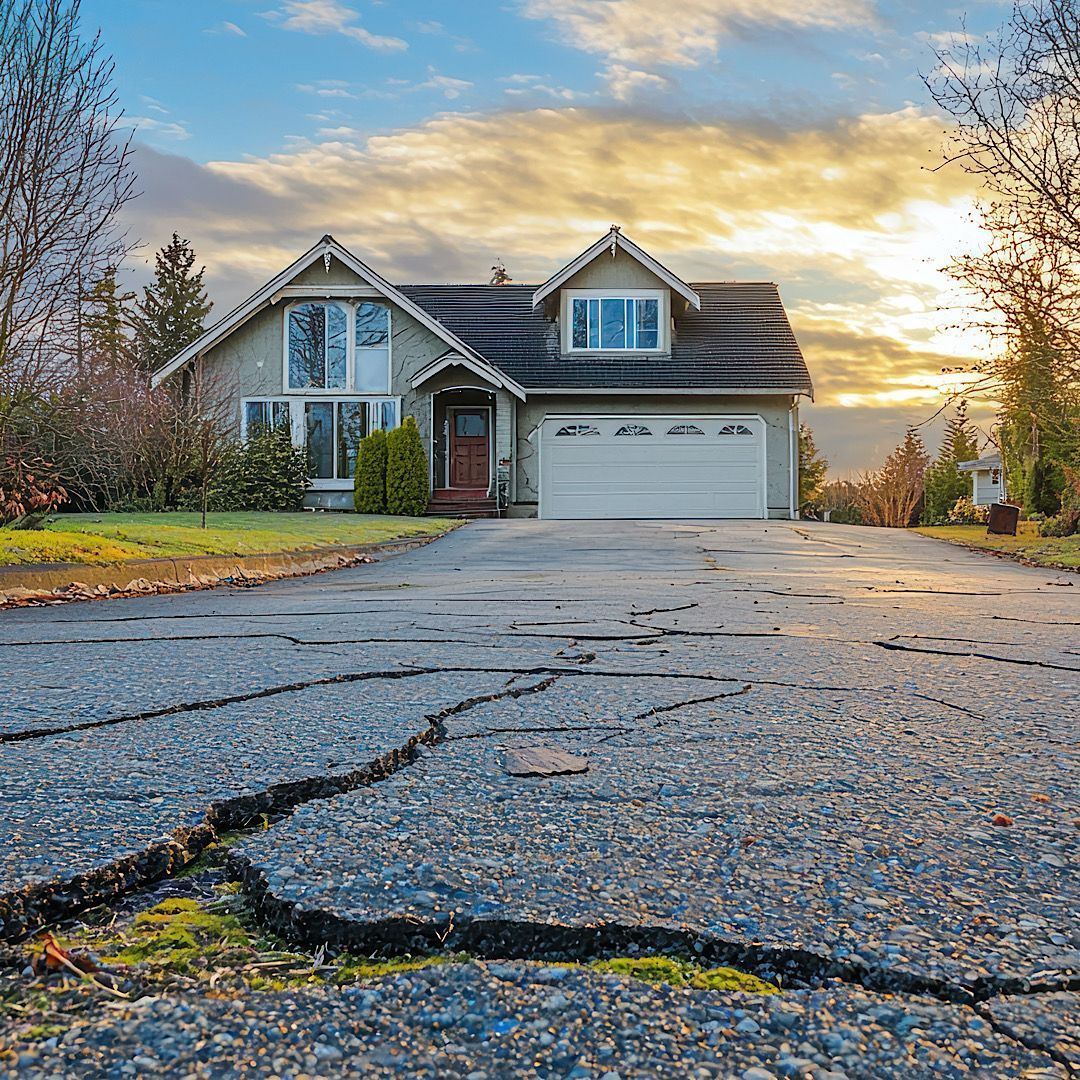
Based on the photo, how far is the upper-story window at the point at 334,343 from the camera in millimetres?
26578

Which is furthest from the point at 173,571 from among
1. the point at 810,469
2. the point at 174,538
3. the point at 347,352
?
the point at 810,469

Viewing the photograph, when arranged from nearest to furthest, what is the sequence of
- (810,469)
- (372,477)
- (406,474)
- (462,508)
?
(406,474) → (372,477) → (462,508) → (810,469)

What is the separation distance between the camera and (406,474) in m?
23.7

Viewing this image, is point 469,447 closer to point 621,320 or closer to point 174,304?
point 621,320

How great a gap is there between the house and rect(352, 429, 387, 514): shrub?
1.75 metres

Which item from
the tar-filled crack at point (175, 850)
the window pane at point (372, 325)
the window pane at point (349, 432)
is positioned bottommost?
the tar-filled crack at point (175, 850)

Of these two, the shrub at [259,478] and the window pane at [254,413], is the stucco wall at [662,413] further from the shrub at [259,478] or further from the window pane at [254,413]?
the window pane at [254,413]

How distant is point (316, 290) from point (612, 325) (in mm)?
7511

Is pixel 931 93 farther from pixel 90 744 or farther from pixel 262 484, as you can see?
pixel 262 484

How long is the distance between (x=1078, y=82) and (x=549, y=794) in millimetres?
14454

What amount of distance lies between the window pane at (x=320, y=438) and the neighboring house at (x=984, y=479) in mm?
26302

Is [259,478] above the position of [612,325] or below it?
below

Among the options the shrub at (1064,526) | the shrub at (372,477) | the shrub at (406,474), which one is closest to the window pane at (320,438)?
the shrub at (372,477)

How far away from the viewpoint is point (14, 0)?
383 inches
